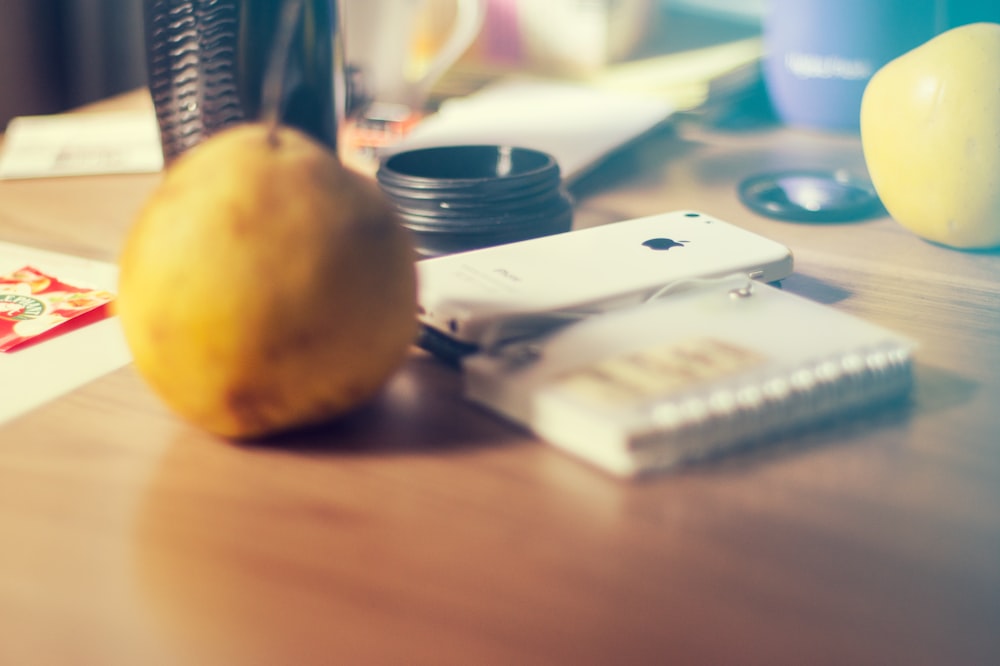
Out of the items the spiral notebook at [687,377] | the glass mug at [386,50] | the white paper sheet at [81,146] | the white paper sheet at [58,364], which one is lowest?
the white paper sheet at [58,364]

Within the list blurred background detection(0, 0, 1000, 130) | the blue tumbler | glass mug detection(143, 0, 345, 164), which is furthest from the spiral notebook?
blurred background detection(0, 0, 1000, 130)

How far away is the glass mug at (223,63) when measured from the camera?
67 centimetres

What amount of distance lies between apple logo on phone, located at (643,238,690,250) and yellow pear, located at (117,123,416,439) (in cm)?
20

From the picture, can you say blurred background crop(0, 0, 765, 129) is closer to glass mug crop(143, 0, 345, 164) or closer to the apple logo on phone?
glass mug crop(143, 0, 345, 164)

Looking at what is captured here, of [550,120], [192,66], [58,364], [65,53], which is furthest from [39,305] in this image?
[65,53]

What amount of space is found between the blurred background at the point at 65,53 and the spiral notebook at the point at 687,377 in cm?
137

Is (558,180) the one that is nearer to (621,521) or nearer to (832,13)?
(621,521)

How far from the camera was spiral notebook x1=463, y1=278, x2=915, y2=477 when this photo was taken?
0.40m

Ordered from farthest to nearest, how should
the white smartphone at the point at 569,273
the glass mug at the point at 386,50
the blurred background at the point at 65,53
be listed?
the blurred background at the point at 65,53, the glass mug at the point at 386,50, the white smartphone at the point at 569,273

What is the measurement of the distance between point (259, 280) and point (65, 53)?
1.51 meters

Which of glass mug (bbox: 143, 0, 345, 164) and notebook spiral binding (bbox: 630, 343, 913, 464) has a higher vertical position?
glass mug (bbox: 143, 0, 345, 164)

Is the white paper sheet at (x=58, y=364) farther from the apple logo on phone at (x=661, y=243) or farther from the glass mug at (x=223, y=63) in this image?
the apple logo on phone at (x=661, y=243)

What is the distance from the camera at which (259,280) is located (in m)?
0.37

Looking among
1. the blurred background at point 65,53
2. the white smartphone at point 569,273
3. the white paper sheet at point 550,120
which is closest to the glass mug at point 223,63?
the white paper sheet at point 550,120
